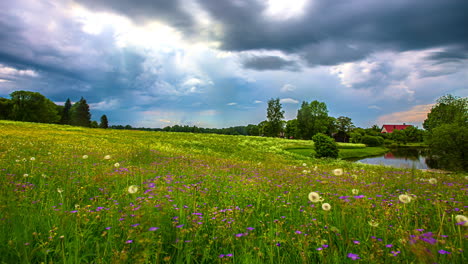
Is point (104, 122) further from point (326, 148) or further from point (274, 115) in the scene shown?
point (326, 148)

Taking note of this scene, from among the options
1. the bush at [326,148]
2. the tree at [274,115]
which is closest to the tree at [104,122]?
the tree at [274,115]

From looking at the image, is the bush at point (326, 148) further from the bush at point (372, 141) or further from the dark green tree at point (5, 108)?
the dark green tree at point (5, 108)

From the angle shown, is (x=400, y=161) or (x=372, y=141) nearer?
(x=400, y=161)

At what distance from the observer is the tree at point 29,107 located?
70750 mm

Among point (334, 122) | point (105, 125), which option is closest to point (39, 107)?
point (105, 125)

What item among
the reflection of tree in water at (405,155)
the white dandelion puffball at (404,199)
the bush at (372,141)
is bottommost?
the reflection of tree in water at (405,155)

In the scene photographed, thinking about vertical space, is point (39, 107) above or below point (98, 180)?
above

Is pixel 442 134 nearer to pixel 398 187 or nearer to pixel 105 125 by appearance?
pixel 398 187

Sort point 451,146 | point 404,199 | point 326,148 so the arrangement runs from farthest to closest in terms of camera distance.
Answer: point 326,148, point 451,146, point 404,199

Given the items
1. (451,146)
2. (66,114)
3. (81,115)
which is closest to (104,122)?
(66,114)

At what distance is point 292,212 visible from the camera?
160 inches

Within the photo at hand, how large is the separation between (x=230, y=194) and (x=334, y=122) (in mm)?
94727

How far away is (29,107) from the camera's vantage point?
239 ft

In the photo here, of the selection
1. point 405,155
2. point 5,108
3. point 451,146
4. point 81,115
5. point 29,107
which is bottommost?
point 405,155
